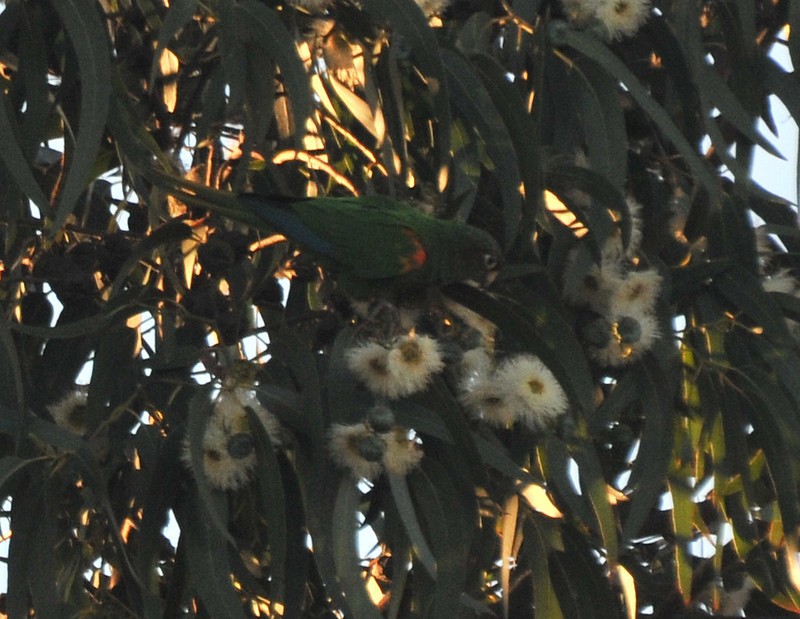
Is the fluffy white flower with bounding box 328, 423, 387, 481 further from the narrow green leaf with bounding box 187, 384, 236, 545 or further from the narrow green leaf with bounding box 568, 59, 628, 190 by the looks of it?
the narrow green leaf with bounding box 568, 59, 628, 190

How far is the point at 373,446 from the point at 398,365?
0.34 feet

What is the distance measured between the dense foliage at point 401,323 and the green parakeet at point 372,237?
18mm

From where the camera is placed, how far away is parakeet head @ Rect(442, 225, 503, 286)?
1.76 meters

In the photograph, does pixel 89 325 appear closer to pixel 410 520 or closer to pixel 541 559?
pixel 410 520

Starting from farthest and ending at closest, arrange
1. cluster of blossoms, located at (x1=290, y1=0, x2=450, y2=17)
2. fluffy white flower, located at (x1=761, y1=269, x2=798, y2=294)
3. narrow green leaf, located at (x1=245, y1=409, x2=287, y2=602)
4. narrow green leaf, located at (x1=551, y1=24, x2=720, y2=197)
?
fluffy white flower, located at (x1=761, y1=269, x2=798, y2=294)
cluster of blossoms, located at (x1=290, y1=0, x2=450, y2=17)
narrow green leaf, located at (x1=551, y1=24, x2=720, y2=197)
narrow green leaf, located at (x1=245, y1=409, x2=287, y2=602)

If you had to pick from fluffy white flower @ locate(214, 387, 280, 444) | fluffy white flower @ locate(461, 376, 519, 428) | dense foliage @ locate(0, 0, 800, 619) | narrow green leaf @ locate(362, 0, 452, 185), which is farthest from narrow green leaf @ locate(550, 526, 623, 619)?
narrow green leaf @ locate(362, 0, 452, 185)

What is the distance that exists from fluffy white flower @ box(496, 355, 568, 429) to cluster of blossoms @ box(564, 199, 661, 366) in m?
0.09

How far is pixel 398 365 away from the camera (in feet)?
5.23

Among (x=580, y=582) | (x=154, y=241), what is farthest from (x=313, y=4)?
(x=580, y=582)

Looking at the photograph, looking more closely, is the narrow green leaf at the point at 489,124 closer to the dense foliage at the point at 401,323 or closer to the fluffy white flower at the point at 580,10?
the dense foliage at the point at 401,323

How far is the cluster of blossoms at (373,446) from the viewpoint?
61.1 inches

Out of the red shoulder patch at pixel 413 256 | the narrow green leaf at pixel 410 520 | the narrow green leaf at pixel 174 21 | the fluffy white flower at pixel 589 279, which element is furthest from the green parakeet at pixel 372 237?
the narrow green leaf at pixel 410 520

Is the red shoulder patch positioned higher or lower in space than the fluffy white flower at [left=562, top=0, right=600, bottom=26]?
lower

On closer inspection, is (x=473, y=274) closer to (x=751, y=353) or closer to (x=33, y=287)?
(x=751, y=353)
